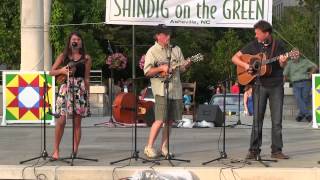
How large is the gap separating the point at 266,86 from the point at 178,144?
7.76 ft

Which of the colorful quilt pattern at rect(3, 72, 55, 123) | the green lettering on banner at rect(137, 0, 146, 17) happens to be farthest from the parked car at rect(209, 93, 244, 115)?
the green lettering on banner at rect(137, 0, 146, 17)

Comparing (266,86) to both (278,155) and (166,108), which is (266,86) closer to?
(278,155)

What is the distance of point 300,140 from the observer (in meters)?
11.4

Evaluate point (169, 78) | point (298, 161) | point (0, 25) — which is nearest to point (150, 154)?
point (169, 78)

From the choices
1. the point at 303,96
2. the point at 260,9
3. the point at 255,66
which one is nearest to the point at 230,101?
the point at 303,96

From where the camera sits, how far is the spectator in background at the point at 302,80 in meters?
15.1

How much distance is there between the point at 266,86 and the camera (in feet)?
29.3

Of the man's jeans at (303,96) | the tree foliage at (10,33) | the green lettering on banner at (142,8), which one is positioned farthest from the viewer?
the tree foliage at (10,33)

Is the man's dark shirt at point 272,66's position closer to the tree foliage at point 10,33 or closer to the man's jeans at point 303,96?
the man's jeans at point 303,96

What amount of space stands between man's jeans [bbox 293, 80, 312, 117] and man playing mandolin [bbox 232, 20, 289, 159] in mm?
6360

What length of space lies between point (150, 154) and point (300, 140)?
3.54m

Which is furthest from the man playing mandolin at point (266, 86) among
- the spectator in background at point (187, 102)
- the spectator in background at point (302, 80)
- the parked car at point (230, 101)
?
the spectator in background at point (187, 102)

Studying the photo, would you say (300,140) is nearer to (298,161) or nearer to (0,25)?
(298,161)

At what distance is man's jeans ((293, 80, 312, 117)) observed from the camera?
15203mm
